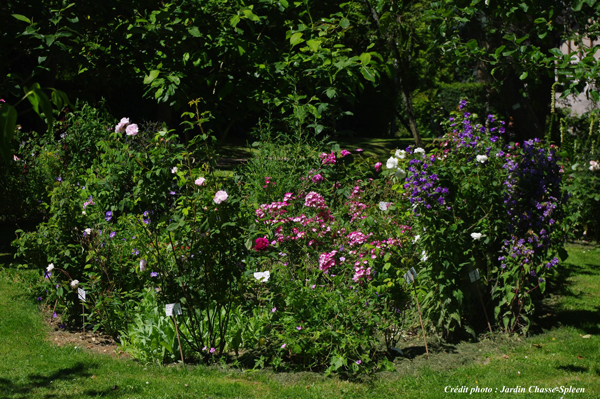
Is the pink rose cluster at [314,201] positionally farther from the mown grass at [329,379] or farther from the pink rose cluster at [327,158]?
the mown grass at [329,379]

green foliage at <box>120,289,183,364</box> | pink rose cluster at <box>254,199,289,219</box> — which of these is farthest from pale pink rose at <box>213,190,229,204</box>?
pink rose cluster at <box>254,199,289,219</box>

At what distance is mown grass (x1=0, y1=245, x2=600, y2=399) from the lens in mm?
3357

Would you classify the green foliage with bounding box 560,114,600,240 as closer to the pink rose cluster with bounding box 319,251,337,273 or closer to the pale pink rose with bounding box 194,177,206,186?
the pink rose cluster with bounding box 319,251,337,273

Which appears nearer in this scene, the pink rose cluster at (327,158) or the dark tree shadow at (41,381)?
the dark tree shadow at (41,381)

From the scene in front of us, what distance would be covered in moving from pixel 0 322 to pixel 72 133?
2.97 m

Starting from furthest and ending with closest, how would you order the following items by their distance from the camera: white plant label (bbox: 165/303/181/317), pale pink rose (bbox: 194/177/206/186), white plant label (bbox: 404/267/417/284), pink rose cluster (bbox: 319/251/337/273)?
1. pink rose cluster (bbox: 319/251/337/273)
2. white plant label (bbox: 404/267/417/284)
3. white plant label (bbox: 165/303/181/317)
4. pale pink rose (bbox: 194/177/206/186)

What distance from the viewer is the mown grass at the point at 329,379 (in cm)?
336

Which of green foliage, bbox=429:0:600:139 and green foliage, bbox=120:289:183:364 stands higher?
green foliage, bbox=429:0:600:139

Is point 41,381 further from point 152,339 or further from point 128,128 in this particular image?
point 128,128

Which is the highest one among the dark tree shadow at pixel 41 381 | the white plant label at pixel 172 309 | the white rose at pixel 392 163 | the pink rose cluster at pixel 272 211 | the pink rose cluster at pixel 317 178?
the white rose at pixel 392 163

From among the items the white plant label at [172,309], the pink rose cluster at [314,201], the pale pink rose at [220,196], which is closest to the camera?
the pale pink rose at [220,196]

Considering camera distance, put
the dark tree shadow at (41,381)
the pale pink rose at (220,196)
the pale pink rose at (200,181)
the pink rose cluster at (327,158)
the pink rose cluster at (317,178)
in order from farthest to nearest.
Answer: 1. the pink rose cluster at (327,158)
2. the pink rose cluster at (317,178)
3. the pale pink rose at (200,181)
4. the pale pink rose at (220,196)
5. the dark tree shadow at (41,381)

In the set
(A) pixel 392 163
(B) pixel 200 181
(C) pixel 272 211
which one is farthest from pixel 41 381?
(A) pixel 392 163

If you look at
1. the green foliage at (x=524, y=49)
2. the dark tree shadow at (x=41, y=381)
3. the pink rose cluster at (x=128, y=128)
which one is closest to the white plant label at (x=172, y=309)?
the dark tree shadow at (x=41, y=381)
